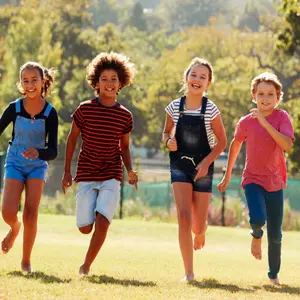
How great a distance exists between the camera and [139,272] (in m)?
11.1

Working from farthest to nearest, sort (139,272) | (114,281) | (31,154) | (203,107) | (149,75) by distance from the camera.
Result: (149,75) → (139,272) → (203,107) → (31,154) → (114,281)

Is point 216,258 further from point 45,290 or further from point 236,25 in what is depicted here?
point 236,25

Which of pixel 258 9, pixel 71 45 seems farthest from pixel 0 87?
pixel 258 9

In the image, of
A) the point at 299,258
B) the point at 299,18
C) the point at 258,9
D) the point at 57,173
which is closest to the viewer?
the point at 299,258

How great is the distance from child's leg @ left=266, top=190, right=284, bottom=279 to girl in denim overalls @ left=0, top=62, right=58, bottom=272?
208 centimetres

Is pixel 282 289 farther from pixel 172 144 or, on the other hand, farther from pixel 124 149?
pixel 124 149

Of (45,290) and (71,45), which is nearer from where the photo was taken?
(45,290)

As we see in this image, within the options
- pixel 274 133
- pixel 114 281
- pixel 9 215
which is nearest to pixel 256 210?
pixel 274 133

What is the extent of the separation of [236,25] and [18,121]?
154 metres

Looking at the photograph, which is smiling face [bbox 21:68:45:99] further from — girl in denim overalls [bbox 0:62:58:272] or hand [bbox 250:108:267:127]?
hand [bbox 250:108:267:127]

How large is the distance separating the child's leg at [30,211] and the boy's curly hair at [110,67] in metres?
1.15

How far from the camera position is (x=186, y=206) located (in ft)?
34.3

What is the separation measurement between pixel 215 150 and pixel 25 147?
176 cm

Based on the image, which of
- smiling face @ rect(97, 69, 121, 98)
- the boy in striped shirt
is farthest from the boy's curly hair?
the boy in striped shirt
